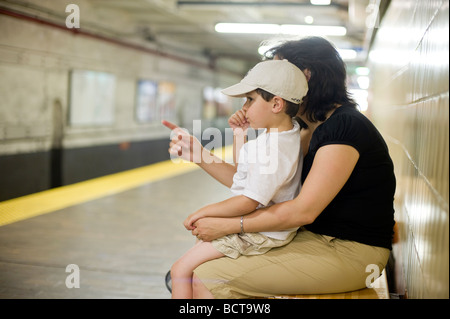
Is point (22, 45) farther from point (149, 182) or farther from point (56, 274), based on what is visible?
point (56, 274)

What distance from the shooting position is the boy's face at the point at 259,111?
175cm

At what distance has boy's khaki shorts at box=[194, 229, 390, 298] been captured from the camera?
1675 millimetres

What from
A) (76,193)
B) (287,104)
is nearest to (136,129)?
(76,193)

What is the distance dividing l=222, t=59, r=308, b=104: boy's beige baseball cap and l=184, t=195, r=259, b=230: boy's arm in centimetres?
38

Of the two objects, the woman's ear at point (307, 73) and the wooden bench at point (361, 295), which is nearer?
the wooden bench at point (361, 295)

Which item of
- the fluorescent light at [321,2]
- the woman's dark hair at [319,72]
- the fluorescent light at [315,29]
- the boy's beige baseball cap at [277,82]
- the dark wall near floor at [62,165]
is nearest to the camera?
the boy's beige baseball cap at [277,82]

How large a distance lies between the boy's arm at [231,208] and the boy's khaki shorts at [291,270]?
0.16 meters

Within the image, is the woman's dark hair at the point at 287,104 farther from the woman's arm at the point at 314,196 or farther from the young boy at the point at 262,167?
the woman's arm at the point at 314,196

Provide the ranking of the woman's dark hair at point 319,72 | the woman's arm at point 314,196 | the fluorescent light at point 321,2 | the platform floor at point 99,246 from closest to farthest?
1. the woman's arm at point 314,196
2. the woman's dark hair at point 319,72
3. the platform floor at point 99,246
4. the fluorescent light at point 321,2

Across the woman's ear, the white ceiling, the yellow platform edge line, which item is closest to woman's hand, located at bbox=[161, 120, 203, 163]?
the woman's ear

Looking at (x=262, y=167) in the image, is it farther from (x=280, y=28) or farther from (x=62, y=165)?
(x=280, y=28)

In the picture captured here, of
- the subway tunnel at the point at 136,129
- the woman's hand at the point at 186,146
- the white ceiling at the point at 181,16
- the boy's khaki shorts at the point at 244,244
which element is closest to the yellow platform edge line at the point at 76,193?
the subway tunnel at the point at 136,129

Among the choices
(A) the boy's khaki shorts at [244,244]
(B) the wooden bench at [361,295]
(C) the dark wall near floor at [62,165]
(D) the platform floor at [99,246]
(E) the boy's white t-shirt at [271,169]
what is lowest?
(D) the platform floor at [99,246]
